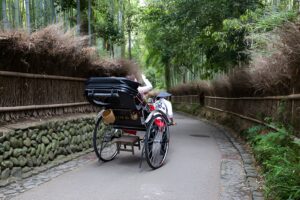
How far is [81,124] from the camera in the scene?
25.4ft

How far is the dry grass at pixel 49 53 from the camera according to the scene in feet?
17.6

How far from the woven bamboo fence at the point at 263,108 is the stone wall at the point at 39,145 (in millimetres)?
4503

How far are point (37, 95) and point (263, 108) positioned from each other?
5484mm

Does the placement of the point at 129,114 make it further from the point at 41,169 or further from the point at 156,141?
the point at 41,169

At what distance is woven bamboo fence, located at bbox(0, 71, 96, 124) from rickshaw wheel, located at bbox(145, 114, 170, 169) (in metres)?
2.42

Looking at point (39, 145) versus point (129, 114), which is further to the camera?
point (129, 114)

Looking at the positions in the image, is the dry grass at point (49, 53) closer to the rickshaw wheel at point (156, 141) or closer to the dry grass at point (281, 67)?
the rickshaw wheel at point (156, 141)

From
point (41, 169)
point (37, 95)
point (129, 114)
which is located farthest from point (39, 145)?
point (129, 114)

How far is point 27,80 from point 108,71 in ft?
11.8

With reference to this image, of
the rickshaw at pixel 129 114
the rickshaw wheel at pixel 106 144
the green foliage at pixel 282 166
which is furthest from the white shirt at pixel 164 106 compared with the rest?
the green foliage at pixel 282 166

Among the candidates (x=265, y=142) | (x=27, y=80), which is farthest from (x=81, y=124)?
(x=265, y=142)

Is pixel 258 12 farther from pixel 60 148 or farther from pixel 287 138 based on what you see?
pixel 60 148

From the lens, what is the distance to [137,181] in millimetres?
5184

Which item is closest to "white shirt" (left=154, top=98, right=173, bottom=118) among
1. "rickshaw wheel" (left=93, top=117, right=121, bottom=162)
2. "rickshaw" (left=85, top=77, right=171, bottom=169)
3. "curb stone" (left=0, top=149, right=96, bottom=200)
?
"rickshaw" (left=85, top=77, right=171, bottom=169)
